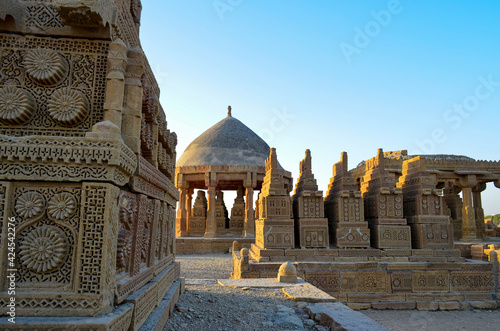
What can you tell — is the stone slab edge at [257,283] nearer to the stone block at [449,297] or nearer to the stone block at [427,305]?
the stone block at [427,305]

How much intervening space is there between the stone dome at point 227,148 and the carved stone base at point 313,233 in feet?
26.2

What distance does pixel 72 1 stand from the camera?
2.62 metres

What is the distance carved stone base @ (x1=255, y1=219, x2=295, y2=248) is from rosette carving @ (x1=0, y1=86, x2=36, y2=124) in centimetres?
721

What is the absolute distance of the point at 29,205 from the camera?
251cm

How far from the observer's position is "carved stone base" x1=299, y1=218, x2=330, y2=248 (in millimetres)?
9328

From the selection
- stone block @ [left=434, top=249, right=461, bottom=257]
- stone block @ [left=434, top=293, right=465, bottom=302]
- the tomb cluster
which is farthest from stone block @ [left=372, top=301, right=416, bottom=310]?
stone block @ [left=434, top=249, right=461, bottom=257]

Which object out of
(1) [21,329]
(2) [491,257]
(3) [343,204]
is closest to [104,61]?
(1) [21,329]

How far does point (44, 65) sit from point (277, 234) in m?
7.39

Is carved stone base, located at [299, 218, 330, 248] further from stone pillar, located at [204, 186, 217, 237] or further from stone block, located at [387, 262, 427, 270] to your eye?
stone pillar, located at [204, 186, 217, 237]

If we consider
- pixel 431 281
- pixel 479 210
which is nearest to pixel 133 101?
pixel 431 281

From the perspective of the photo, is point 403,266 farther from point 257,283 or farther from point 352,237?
point 257,283

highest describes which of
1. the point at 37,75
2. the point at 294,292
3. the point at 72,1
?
the point at 72,1

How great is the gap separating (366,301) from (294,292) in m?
3.73

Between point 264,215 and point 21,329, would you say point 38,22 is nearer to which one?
point 21,329
